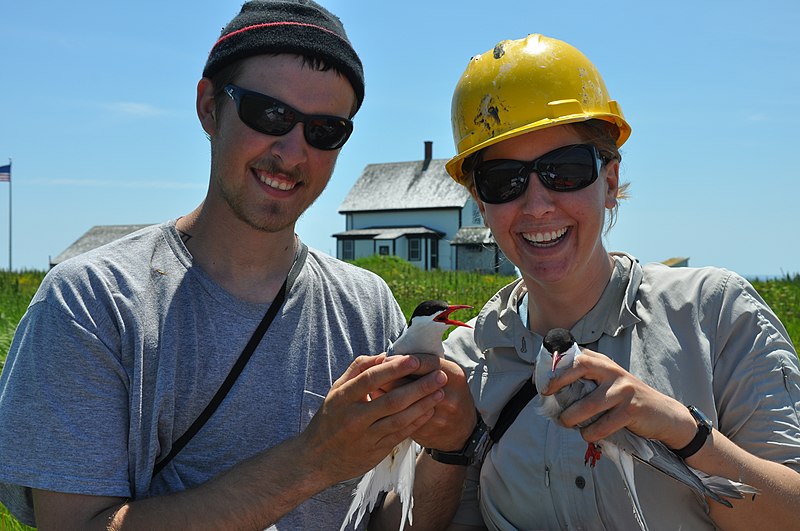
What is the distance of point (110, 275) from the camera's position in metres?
3.21

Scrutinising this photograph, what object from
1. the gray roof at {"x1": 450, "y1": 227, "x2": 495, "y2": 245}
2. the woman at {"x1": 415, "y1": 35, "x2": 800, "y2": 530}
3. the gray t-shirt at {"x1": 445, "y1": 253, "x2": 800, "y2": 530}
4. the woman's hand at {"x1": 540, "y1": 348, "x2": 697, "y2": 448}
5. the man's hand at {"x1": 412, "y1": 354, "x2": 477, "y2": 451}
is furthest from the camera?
the gray roof at {"x1": 450, "y1": 227, "x2": 495, "y2": 245}

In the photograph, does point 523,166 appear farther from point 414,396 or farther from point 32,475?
point 32,475

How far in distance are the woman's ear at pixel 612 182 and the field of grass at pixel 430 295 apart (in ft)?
15.0

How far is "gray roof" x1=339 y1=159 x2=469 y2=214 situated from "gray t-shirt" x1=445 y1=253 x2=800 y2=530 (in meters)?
51.1

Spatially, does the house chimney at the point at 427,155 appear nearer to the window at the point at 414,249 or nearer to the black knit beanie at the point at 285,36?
the window at the point at 414,249

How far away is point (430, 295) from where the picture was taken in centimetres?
1748

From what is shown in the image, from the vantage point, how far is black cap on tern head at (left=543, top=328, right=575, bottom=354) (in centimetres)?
328

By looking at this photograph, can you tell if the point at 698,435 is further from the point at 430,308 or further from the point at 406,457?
the point at 406,457

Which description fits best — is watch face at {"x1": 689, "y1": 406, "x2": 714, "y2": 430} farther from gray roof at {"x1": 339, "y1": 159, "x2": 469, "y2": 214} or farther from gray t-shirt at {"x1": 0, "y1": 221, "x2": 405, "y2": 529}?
A: gray roof at {"x1": 339, "y1": 159, "x2": 469, "y2": 214}

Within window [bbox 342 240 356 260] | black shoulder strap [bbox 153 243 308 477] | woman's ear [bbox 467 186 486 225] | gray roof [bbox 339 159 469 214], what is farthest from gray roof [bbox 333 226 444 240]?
black shoulder strap [bbox 153 243 308 477]

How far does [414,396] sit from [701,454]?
1213mm

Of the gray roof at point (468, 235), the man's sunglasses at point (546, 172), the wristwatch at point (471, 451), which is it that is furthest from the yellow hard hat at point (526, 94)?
the gray roof at point (468, 235)

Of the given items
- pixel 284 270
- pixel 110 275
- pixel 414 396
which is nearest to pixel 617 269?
pixel 414 396

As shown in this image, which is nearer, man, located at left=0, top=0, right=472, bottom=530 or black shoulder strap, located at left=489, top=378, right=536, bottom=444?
man, located at left=0, top=0, right=472, bottom=530
